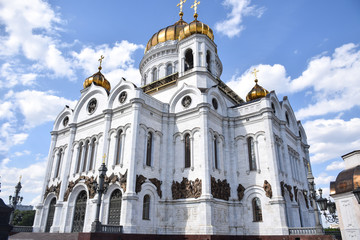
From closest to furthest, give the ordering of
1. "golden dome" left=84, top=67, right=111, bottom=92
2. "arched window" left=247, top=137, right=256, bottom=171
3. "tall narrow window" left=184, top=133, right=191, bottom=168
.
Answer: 1. "tall narrow window" left=184, top=133, right=191, bottom=168
2. "arched window" left=247, top=137, right=256, bottom=171
3. "golden dome" left=84, top=67, right=111, bottom=92

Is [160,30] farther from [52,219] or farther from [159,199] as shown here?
[52,219]

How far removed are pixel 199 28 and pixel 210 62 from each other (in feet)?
10.0

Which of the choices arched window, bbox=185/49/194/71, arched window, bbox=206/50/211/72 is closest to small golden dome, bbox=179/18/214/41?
arched window, bbox=185/49/194/71

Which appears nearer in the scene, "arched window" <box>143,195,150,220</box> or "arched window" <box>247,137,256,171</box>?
"arched window" <box>143,195,150,220</box>

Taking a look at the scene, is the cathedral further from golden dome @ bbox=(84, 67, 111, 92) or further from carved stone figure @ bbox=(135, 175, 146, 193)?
golden dome @ bbox=(84, 67, 111, 92)

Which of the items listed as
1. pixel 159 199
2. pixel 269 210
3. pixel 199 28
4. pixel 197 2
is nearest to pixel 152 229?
pixel 159 199

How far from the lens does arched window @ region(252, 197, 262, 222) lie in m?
17.9

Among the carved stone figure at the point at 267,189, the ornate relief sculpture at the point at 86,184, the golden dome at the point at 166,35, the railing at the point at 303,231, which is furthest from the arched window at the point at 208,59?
the railing at the point at 303,231

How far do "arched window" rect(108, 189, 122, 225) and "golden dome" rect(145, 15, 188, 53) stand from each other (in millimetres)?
17568

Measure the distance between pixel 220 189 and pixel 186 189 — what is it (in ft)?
7.68

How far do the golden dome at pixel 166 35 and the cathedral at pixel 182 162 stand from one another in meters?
4.87

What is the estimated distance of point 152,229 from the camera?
664 inches

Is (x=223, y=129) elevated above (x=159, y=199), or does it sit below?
above

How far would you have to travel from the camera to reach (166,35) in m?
28.8
